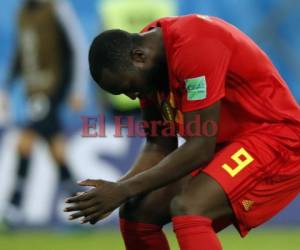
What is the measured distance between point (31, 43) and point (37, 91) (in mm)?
481

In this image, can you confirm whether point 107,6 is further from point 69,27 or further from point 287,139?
point 287,139

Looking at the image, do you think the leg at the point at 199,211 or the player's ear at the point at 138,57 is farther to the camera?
the player's ear at the point at 138,57

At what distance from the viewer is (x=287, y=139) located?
14.0 ft

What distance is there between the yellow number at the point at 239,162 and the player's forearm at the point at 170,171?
0.15 m

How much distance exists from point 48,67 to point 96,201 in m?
5.00

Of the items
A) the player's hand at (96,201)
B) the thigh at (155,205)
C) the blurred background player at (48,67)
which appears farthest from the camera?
the blurred background player at (48,67)

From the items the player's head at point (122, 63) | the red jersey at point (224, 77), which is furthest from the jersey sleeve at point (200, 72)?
the player's head at point (122, 63)

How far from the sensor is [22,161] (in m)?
8.59

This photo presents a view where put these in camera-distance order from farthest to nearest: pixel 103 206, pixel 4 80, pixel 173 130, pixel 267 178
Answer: pixel 4 80
pixel 173 130
pixel 267 178
pixel 103 206

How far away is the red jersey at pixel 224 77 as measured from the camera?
4.03 metres

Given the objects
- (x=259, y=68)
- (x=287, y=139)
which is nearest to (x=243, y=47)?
(x=259, y=68)

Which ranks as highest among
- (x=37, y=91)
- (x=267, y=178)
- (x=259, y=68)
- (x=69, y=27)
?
(x=259, y=68)

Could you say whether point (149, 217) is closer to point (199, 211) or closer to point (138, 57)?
point (199, 211)

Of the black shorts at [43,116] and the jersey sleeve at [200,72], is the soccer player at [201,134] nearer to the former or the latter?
the jersey sleeve at [200,72]
